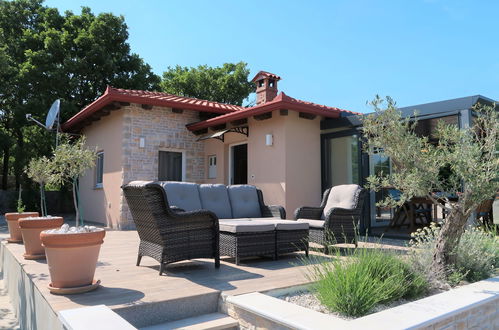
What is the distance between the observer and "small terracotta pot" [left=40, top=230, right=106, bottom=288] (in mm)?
3020

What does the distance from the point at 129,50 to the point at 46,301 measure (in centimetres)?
1700

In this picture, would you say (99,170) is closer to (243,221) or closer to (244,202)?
(244,202)

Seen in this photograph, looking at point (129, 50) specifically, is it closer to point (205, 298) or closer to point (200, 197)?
point (200, 197)

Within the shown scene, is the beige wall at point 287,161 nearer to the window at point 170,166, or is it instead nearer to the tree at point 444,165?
the window at point 170,166

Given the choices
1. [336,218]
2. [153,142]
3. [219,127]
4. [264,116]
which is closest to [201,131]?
[219,127]

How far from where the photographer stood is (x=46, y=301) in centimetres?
286

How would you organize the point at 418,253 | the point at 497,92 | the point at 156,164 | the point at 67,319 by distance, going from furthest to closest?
the point at 156,164 → the point at 497,92 → the point at 418,253 → the point at 67,319

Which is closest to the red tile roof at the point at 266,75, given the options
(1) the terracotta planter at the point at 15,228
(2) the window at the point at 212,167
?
(2) the window at the point at 212,167

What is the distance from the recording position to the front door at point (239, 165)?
9545 millimetres

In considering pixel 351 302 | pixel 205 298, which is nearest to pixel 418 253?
pixel 351 302

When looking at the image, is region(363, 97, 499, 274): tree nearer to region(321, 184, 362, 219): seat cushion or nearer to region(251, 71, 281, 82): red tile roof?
region(321, 184, 362, 219): seat cushion

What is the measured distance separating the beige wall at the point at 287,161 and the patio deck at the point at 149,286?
287 cm

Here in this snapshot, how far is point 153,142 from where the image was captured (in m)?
9.61

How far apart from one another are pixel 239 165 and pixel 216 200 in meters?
3.95
